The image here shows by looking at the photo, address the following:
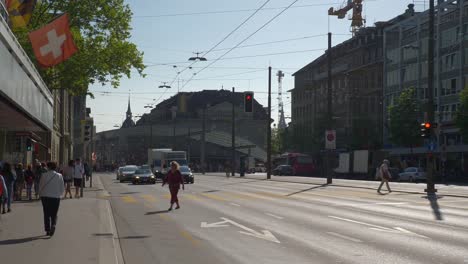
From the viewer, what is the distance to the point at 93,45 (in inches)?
1462

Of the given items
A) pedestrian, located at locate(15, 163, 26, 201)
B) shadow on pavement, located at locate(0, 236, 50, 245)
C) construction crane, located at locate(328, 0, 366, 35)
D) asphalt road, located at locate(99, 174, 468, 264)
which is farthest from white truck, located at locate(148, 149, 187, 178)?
construction crane, located at locate(328, 0, 366, 35)

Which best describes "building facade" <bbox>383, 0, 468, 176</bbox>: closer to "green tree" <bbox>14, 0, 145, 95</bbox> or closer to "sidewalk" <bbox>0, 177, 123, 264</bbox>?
"green tree" <bbox>14, 0, 145, 95</bbox>

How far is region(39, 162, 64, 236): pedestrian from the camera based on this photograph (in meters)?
15.4

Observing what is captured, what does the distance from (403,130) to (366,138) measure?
16240 millimetres

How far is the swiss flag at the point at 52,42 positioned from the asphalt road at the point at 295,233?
533 centimetres

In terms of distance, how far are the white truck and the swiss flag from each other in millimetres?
39504

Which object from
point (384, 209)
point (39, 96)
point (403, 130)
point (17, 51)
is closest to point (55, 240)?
point (17, 51)

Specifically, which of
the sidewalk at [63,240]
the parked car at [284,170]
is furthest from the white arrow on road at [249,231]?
the parked car at [284,170]

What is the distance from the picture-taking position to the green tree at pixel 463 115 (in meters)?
63.8

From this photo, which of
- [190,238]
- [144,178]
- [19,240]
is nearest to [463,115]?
[144,178]

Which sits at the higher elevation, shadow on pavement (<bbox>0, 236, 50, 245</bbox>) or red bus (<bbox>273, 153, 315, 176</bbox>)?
red bus (<bbox>273, 153, 315, 176</bbox>)

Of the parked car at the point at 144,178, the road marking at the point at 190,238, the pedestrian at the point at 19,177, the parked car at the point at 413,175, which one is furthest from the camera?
the parked car at the point at 413,175

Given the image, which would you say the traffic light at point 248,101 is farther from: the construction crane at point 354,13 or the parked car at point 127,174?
the construction crane at point 354,13

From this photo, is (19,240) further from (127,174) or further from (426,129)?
(127,174)
